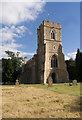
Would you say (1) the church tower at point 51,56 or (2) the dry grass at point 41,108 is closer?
(2) the dry grass at point 41,108

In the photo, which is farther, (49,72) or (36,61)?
(36,61)

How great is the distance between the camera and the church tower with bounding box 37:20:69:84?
91.7 ft

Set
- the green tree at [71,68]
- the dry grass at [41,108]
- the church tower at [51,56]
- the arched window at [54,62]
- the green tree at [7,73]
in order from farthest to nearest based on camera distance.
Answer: the green tree at [71,68] → the arched window at [54,62] → the church tower at [51,56] → the green tree at [7,73] → the dry grass at [41,108]

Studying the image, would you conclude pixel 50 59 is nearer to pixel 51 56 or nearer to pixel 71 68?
pixel 51 56

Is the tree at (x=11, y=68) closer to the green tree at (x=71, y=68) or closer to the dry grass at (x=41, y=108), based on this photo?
the green tree at (x=71, y=68)

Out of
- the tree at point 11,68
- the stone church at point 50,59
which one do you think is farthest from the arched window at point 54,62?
the tree at point 11,68

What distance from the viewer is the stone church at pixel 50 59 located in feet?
91.9

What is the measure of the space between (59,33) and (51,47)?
17.5ft

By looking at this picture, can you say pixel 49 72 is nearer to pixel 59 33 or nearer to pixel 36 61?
pixel 36 61

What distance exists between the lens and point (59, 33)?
105 ft

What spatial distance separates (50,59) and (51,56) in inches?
37.0

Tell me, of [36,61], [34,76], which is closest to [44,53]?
[36,61]

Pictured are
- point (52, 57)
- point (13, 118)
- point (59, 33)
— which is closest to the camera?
point (13, 118)

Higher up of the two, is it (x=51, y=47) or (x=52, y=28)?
(x=52, y=28)
